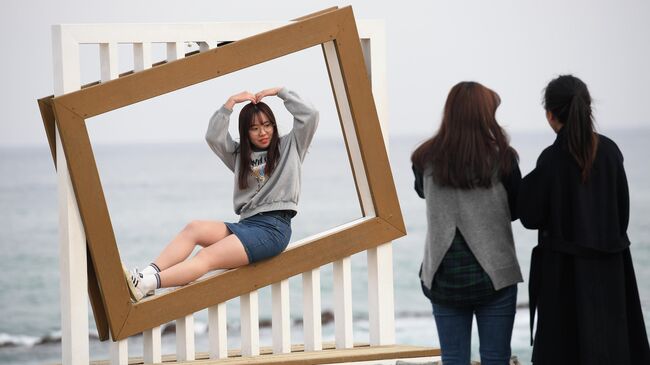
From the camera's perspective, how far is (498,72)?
2227 centimetres

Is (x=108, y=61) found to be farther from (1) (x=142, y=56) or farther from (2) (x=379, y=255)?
(2) (x=379, y=255)

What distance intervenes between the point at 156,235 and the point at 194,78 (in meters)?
14.8

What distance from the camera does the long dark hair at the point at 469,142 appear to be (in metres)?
4.45

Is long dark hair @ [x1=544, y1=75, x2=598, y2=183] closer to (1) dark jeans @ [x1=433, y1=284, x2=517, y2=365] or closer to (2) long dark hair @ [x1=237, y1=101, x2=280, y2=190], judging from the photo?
(1) dark jeans @ [x1=433, y1=284, x2=517, y2=365]

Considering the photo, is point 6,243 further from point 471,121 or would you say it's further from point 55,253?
point 471,121

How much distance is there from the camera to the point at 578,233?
4512 mm

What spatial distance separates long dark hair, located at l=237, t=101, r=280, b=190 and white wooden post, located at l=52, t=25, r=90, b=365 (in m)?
0.71

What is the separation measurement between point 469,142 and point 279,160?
1.23 meters

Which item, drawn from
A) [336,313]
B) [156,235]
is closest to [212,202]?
[156,235]

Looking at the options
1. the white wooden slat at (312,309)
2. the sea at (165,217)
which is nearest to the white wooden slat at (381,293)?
the white wooden slat at (312,309)

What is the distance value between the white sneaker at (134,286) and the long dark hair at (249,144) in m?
0.61

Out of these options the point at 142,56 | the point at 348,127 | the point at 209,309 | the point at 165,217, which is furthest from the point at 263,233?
the point at 165,217

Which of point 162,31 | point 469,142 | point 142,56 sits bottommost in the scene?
point 469,142

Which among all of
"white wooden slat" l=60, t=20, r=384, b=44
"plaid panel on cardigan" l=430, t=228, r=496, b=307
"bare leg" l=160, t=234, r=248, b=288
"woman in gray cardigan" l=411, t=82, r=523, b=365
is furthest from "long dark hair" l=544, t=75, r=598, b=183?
"bare leg" l=160, t=234, r=248, b=288
